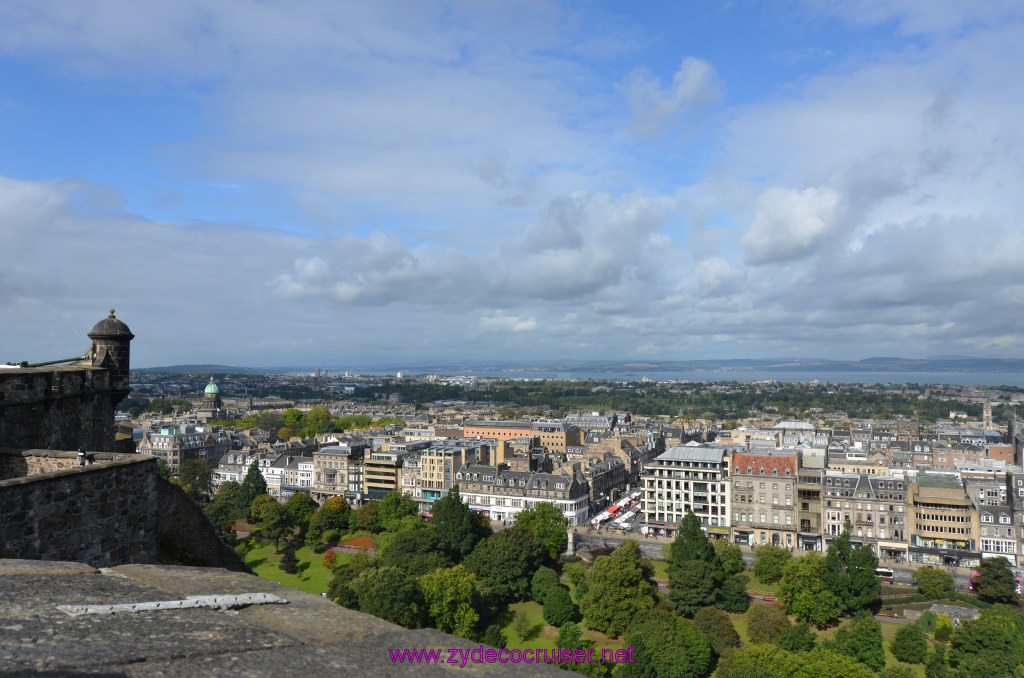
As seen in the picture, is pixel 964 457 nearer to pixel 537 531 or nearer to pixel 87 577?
pixel 537 531

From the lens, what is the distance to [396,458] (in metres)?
80.7

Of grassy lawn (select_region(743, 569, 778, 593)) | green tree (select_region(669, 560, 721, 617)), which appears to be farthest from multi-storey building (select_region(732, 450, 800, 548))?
green tree (select_region(669, 560, 721, 617))

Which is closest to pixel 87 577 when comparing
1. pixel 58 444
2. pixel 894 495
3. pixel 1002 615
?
pixel 58 444

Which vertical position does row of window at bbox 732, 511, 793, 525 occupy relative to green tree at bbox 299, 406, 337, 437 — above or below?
below

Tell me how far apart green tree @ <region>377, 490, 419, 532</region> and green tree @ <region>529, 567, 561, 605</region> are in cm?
1967

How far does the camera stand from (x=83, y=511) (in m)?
7.46

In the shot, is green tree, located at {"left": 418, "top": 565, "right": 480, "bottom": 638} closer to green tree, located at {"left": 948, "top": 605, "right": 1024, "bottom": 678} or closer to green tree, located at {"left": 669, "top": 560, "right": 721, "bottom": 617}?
green tree, located at {"left": 669, "top": 560, "right": 721, "bottom": 617}

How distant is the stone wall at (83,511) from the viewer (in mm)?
6867

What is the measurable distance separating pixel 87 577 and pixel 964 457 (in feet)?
297

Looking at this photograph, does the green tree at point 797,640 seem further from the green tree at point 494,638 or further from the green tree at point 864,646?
the green tree at point 494,638

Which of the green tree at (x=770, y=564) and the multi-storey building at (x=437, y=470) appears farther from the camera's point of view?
the multi-storey building at (x=437, y=470)

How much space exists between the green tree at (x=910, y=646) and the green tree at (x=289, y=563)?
1605 inches

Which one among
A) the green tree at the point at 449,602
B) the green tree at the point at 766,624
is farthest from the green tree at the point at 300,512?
the green tree at the point at 766,624

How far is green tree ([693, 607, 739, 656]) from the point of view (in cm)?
3791
